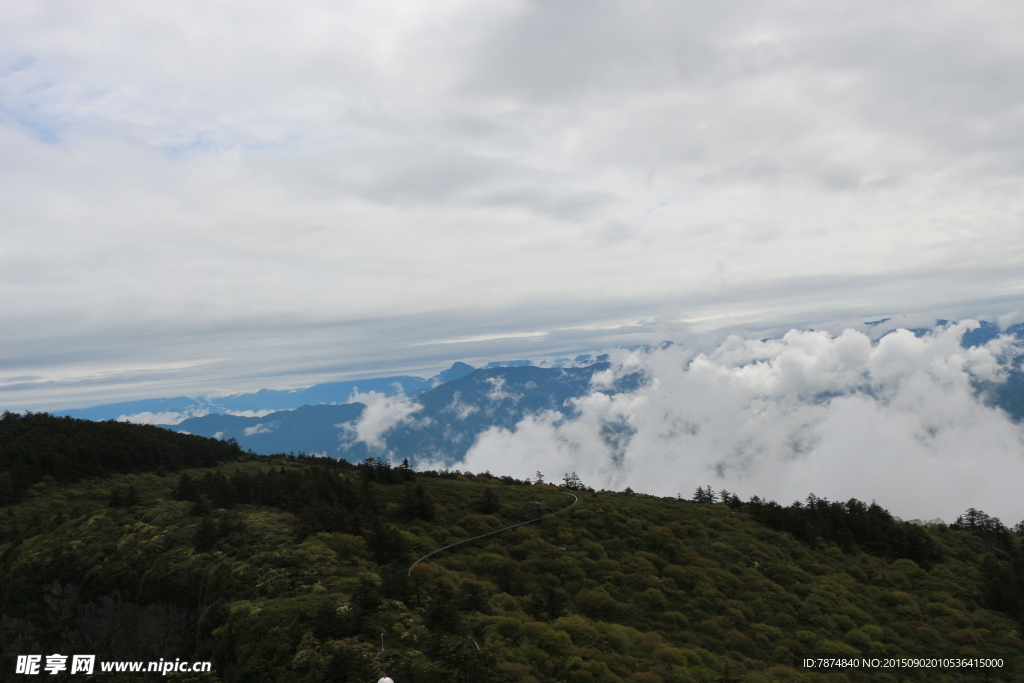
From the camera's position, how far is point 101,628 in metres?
28.3

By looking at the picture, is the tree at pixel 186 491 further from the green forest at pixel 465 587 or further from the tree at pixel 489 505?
the tree at pixel 489 505

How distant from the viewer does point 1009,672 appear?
31078mm

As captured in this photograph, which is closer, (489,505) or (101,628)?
(101,628)

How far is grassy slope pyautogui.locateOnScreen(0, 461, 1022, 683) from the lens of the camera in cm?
2133

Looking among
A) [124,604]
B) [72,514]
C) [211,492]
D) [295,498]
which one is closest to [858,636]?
[295,498]

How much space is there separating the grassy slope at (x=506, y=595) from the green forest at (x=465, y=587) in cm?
13

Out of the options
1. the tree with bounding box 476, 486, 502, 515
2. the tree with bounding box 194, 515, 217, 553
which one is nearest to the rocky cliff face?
the tree with bounding box 194, 515, 217, 553

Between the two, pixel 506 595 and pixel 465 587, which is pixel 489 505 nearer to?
pixel 506 595

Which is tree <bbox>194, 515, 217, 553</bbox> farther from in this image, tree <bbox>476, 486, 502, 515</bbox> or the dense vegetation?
the dense vegetation

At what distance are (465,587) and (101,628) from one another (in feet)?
62.9

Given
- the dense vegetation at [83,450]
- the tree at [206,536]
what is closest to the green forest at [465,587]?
the tree at [206,536]

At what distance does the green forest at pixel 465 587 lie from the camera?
21969mm

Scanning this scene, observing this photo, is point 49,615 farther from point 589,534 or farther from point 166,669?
point 589,534

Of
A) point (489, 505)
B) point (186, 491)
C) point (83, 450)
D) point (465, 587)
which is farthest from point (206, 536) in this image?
point (83, 450)
